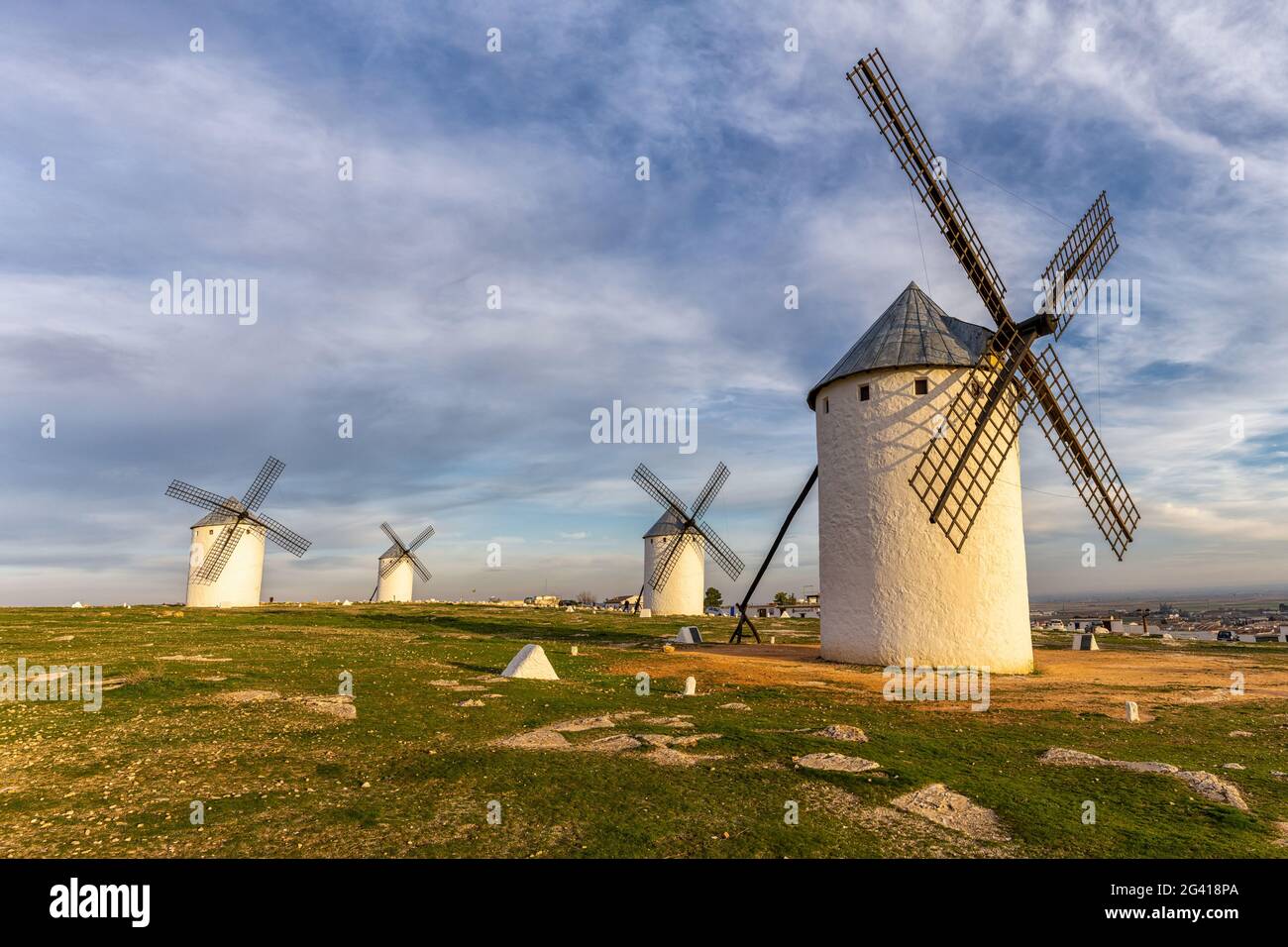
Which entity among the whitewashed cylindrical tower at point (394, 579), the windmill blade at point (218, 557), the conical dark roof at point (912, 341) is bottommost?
the whitewashed cylindrical tower at point (394, 579)

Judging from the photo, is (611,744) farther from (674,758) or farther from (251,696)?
(251,696)

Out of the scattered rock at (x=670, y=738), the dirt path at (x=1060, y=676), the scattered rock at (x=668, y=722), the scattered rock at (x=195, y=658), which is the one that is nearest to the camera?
the scattered rock at (x=670, y=738)

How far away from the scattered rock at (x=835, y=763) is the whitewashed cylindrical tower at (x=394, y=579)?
75.6 meters

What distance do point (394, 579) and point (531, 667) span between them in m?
67.8

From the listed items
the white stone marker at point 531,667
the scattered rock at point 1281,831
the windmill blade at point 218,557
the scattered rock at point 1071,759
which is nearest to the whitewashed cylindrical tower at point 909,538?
the white stone marker at point 531,667

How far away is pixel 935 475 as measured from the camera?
19844 mm

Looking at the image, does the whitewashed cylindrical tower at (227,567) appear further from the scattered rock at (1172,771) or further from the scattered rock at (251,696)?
the scattered rock at (1172,771)

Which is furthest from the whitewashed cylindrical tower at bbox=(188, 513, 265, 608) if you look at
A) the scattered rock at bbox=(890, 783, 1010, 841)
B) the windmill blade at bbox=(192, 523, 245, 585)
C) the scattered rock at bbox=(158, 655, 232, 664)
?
the scattered rock at bbox=(890, 783, 1010, 841)

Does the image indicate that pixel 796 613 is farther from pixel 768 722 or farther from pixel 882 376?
pixel 768 722

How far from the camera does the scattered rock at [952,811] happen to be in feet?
21.6

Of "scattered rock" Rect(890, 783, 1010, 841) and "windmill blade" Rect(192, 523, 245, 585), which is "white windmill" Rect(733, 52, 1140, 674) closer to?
"scattered rock" Rect(890, 783, 1010, 841)

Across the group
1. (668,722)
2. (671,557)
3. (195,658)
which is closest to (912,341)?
(668,722)

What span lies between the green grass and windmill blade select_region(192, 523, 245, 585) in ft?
136

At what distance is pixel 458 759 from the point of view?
8688mm
